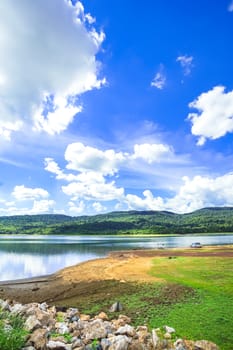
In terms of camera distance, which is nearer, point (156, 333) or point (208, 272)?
point (156, 333)

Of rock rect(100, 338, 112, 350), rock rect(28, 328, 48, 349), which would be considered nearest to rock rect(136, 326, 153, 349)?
rock rect(100, 338, 112, 350)

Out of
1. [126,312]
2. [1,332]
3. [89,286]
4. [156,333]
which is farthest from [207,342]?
[89,286]

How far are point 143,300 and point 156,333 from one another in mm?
7272

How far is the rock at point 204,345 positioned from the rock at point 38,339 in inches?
212

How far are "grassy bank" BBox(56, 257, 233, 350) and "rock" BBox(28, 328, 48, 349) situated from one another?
5535 millimetres

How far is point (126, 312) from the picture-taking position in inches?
643

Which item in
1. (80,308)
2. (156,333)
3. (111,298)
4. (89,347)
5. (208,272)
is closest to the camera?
(89,347)

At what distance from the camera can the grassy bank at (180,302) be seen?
13305mm

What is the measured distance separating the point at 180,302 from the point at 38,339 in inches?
409

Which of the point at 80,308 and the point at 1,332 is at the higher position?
the point at 1,332

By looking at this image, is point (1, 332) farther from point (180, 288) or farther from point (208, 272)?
point (208, 272)

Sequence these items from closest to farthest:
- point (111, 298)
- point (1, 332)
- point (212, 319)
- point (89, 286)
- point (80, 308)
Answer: point (1, 332)
point (212, 319)
point (80, 308)
point (111, 298)
point (89, 286)

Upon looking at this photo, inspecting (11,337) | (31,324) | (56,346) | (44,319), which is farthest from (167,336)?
(11,337)

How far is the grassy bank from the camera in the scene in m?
13.3
